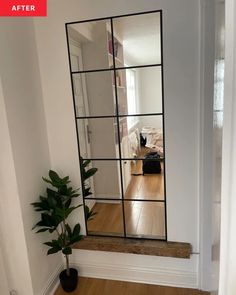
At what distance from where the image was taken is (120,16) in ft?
5.39

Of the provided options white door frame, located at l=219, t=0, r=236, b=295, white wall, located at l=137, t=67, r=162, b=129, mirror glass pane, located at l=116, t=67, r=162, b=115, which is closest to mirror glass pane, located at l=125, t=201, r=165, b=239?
white wall, located at l=137, t=67, r=162, b=129

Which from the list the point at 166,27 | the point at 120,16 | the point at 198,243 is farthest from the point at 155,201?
the point at 120,16

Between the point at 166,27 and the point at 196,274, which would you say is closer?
the point at 166,27

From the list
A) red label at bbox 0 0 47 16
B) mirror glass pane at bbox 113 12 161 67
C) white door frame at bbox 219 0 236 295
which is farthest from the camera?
mirror glass pane at bbox 113 12 161 67

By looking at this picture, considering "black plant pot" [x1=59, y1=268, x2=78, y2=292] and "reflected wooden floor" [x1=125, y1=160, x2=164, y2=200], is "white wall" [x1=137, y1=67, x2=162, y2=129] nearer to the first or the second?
"reflected wooden floor" [x1=125, y1=160, x2=164, y2=200]

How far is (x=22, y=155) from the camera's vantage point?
1596mm

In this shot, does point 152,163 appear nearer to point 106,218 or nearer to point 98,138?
point 98,138

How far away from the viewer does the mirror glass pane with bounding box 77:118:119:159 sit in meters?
1.89

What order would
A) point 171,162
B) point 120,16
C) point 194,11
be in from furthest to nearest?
point 171,162
point 120,16
point 194,11

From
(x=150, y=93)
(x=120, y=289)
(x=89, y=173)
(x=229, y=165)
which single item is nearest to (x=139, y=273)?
(x=120, y=289)

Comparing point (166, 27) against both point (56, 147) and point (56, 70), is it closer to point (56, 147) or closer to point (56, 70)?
point (56, 70)

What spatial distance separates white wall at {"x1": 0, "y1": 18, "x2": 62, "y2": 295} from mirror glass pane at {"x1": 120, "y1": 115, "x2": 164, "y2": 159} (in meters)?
0.69

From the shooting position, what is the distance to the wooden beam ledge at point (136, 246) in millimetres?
1799

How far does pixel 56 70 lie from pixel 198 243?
179 cm
